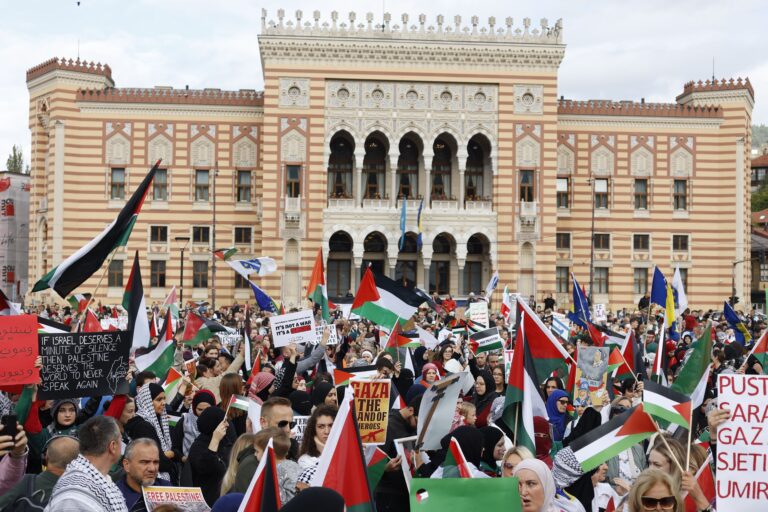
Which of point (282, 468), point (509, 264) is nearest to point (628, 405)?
point (282, 468)

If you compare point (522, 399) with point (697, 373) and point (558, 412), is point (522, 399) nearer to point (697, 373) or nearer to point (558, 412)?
point (697, 373)

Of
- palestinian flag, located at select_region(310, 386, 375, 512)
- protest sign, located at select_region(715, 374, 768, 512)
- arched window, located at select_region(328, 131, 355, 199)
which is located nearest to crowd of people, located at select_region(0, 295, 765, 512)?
protest sign, located at select_region(715, 374, 768, 512)

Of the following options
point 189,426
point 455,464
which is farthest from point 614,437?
point 189,426

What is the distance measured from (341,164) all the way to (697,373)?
34.5 metres

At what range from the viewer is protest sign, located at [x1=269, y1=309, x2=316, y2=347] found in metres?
13.9

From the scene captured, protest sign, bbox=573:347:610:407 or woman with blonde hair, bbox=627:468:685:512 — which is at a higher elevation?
woman with blonde hair, bbox=627:468:685:512

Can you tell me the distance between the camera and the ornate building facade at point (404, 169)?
4053 centimetres

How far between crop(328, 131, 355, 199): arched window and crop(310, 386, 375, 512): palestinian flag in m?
37.0

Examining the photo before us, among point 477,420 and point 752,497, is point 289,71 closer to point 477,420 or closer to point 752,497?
point 477,420

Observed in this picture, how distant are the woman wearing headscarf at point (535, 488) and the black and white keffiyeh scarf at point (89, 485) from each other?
2207 mm

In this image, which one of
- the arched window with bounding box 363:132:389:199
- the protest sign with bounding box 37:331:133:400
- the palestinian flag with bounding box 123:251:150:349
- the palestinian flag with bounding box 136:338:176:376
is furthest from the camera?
the arched window with bounding box 363:132:389:199

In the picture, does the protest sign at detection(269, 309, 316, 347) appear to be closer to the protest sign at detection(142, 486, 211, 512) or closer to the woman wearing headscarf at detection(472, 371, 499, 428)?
the woman wearing headscarf at detection(472, 371, 499, 428)

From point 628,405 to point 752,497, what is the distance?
396cm

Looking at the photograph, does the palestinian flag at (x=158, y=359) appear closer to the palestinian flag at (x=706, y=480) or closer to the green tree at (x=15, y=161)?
the palestinian flag at (x=706, y=480)
